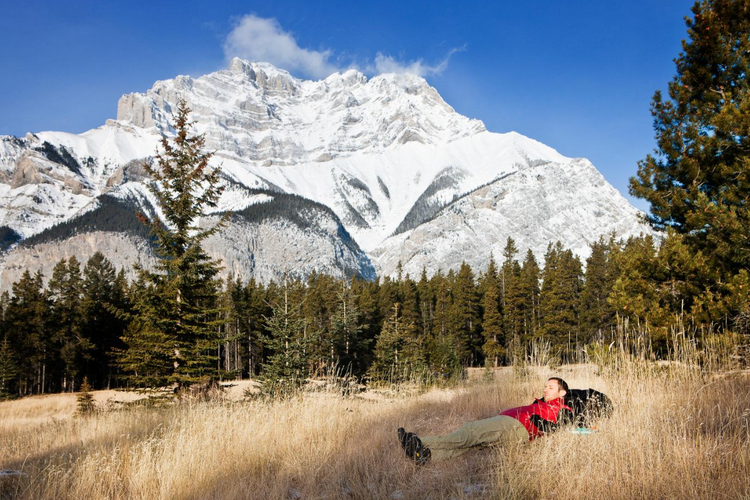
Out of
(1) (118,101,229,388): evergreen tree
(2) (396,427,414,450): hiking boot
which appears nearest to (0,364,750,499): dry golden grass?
(2) (396,427,414,450): hiking boot

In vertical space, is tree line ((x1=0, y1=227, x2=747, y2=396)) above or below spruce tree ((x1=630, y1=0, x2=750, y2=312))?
below

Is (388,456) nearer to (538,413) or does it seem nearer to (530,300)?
(538,413)

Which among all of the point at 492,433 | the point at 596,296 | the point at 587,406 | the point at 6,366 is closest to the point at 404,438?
the point at 492,433

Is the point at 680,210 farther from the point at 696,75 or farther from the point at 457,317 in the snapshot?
the point at 457,317

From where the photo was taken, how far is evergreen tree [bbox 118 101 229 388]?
1339 cm

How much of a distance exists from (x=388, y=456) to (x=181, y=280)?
37.4 ft

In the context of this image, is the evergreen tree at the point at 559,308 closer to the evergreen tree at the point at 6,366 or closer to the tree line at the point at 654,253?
the tree line at the point at 654,253

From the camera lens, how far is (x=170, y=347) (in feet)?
43.8

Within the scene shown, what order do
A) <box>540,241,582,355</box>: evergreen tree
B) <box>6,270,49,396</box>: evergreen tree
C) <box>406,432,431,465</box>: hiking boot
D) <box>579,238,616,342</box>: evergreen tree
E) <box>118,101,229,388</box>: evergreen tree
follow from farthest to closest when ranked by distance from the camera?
<box>579,238,616,342</box>: evergreen tree, <box>540,241,582,355</box>: evergreen tree, <box>6,270,49,396</box>: evergreen tree, <box>118,101,229,388</box>: evergreen tree, <box>406,432,431,465</box>: hiking boot

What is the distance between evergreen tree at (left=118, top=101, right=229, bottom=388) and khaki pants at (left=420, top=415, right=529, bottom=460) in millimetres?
10439

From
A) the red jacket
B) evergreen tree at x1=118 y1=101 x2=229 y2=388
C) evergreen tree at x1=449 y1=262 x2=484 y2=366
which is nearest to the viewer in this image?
the red jacket

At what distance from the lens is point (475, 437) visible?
174 inches

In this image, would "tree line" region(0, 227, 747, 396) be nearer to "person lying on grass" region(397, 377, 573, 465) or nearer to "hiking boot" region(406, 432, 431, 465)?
"person lying on grass" region(397, 377, 573, 465)

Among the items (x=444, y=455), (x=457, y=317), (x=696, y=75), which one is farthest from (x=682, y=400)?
(x=457, y=317)
